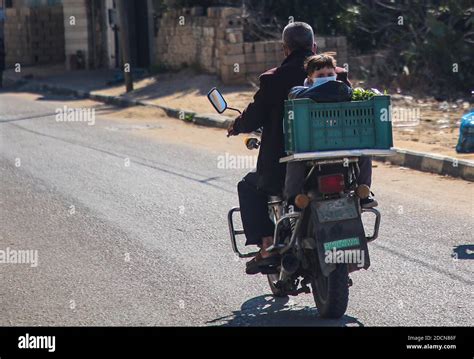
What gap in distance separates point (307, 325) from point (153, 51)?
68.4 feet

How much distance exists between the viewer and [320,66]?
5.87 metres

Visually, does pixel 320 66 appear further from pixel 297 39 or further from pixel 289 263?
pixel 289 263

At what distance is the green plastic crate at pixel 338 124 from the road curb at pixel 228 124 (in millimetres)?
5616

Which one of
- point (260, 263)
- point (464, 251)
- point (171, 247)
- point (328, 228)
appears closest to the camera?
point (328, 228)

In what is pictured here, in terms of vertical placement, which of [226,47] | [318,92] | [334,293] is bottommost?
[334,293]

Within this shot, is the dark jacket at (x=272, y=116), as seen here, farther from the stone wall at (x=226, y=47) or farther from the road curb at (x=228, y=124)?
the stone wall at (x=226, y=47)

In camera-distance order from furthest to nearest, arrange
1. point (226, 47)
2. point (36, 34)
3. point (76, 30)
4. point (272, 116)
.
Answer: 1. point (36, 34)
2. point (76, 30)
3. point (226, 47)
4. point (272, 116)

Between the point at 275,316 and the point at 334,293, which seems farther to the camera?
the point at 275,316

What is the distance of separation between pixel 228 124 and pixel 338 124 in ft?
35.2

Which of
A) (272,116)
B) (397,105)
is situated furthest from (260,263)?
(397,105)

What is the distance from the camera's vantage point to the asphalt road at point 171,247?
623 centimetres

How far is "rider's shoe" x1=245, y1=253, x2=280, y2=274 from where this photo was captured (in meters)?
6.21
